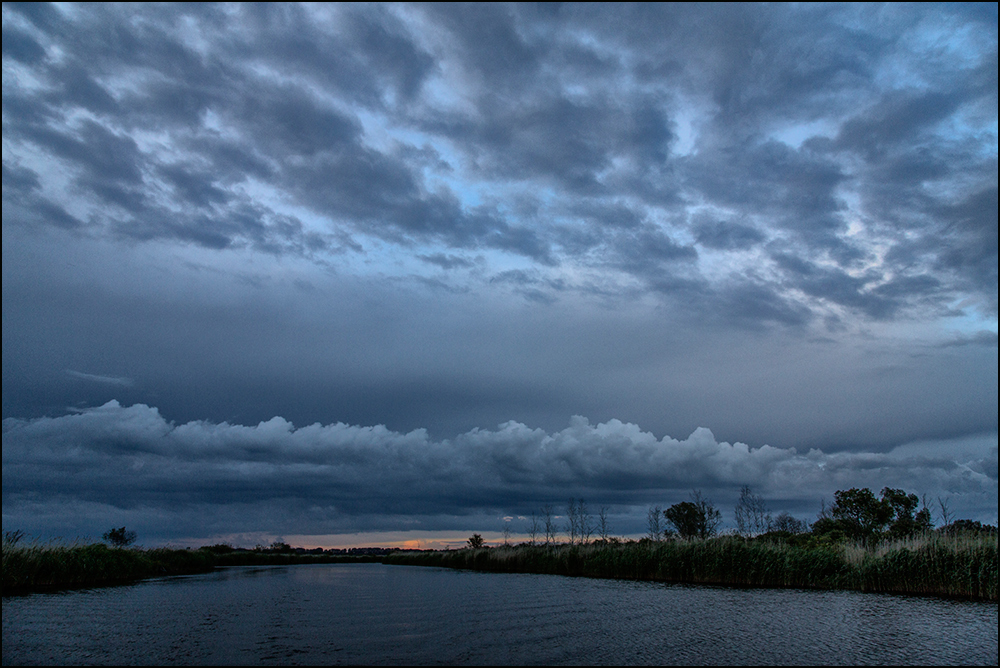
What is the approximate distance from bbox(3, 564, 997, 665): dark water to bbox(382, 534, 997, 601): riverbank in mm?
2344

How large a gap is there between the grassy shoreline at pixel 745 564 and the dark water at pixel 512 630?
248 centimetres

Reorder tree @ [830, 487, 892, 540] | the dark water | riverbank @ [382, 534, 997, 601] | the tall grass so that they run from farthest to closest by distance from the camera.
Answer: tree @ [830, 487, 892, 540] → the tall grass → riverbank @ [382, 534, 997, 601] → the dark water

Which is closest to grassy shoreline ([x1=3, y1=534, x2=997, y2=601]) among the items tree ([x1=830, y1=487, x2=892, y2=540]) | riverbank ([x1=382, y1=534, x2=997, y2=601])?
riverbank ([x1=382, y1=534, x2=997, y2=601])

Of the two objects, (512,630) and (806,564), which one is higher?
(512,630)

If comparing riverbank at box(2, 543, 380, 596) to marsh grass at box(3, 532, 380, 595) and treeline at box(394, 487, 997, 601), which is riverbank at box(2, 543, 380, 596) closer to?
marsh grass at box(3, 532, 380, 595)

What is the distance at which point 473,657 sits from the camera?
15.9m

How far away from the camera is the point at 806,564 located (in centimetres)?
3538

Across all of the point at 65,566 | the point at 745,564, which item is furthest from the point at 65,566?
the point at 745,564

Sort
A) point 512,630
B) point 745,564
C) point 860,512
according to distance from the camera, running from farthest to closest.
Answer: point 860,512 → point 745,564 → point 512,630

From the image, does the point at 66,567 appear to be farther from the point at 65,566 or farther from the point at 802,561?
the point at 802,561

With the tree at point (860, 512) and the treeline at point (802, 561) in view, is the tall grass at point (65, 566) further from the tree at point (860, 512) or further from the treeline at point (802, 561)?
the tree at point (860, 512)

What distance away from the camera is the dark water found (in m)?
15.8

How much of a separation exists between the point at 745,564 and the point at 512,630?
2403cm

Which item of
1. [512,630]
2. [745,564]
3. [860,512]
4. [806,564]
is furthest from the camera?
[860,512]
